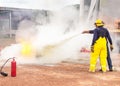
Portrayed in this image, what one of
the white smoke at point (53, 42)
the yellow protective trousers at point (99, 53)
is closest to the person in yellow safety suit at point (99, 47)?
the yellow protective trousers at point (99, 53)

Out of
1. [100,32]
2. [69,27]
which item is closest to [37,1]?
[69,27]

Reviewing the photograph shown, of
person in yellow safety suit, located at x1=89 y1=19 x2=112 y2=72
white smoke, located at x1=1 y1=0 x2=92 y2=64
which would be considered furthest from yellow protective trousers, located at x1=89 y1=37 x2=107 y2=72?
white smoke, located at x1=1 y1=0 x2=92 y2=64

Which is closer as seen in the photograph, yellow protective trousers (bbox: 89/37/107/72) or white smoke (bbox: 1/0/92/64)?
yellow protective trousers (bbox: 89/37/107/72)

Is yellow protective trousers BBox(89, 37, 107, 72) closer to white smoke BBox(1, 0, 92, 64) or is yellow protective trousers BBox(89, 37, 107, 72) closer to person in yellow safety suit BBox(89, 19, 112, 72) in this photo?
person in yellow safety suit BBox(89, 19, 112, 72)

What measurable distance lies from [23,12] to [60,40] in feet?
45.1

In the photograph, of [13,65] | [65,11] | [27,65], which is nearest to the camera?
[13,65]

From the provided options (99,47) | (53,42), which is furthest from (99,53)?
(53,42)

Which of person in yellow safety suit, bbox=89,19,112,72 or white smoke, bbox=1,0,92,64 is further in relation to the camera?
white smoke, bbox=1,0,92,64

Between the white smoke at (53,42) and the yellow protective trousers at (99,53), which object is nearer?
the yellow protective trousers at (99,53)

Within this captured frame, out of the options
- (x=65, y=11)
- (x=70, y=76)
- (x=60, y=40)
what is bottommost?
(x=70, y=76)

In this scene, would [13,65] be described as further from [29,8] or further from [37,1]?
[29,8]

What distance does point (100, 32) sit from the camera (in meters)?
12.4

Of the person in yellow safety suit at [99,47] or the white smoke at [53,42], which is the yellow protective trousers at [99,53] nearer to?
the person in yellow safety suit at [99,47]

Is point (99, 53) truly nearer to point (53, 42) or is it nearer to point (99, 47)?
point (99, 47)
